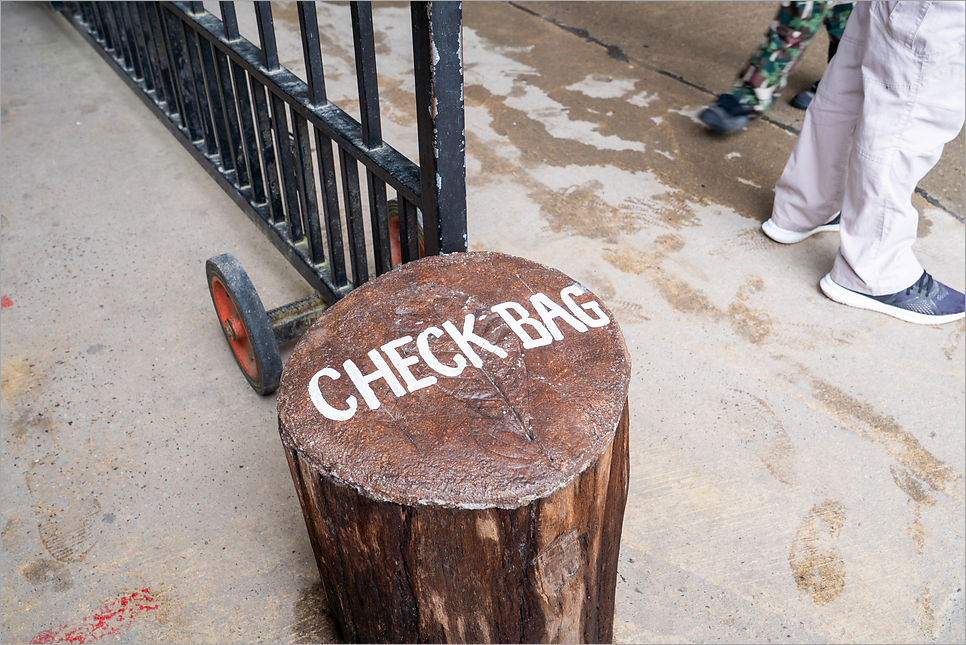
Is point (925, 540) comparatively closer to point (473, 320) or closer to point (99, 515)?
point (473, 320)

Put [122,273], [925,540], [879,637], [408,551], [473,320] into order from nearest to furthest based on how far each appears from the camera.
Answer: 1. [408,551]
2. [473,320]
3. [879,637]
4. [925,540]
5. [122,273]

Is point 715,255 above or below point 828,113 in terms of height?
below

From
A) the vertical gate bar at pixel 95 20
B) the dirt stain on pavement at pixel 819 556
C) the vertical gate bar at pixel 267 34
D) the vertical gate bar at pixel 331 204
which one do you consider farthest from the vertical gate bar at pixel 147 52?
the dirt stain on pavement at pixel 819 556

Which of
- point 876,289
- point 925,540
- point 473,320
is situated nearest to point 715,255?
point 876,289

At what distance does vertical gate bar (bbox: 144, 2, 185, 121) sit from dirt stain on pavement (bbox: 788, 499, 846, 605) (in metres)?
2.52

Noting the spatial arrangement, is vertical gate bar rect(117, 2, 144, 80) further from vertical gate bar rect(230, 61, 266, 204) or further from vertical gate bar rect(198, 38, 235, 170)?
vertical gate bar rect(230, 61, 266, 204)

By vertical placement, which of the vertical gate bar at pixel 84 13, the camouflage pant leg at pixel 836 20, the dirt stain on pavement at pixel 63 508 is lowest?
the dirt stain on pavement at pixel 63 508

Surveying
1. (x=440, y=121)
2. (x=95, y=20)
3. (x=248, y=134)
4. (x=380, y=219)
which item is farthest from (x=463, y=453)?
(x=95, y=20)

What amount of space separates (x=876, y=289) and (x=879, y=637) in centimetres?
115

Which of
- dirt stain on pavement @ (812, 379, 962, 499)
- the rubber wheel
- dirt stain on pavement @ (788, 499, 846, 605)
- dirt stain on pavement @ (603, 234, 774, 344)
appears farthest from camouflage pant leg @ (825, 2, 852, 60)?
the rubber wheel

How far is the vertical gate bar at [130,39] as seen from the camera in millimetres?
2973

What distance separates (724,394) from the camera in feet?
6.66

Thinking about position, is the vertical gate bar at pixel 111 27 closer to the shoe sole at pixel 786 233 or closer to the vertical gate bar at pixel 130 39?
the vertical gate bar at pixel 130 39

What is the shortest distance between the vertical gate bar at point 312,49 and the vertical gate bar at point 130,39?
1624 millimetres
